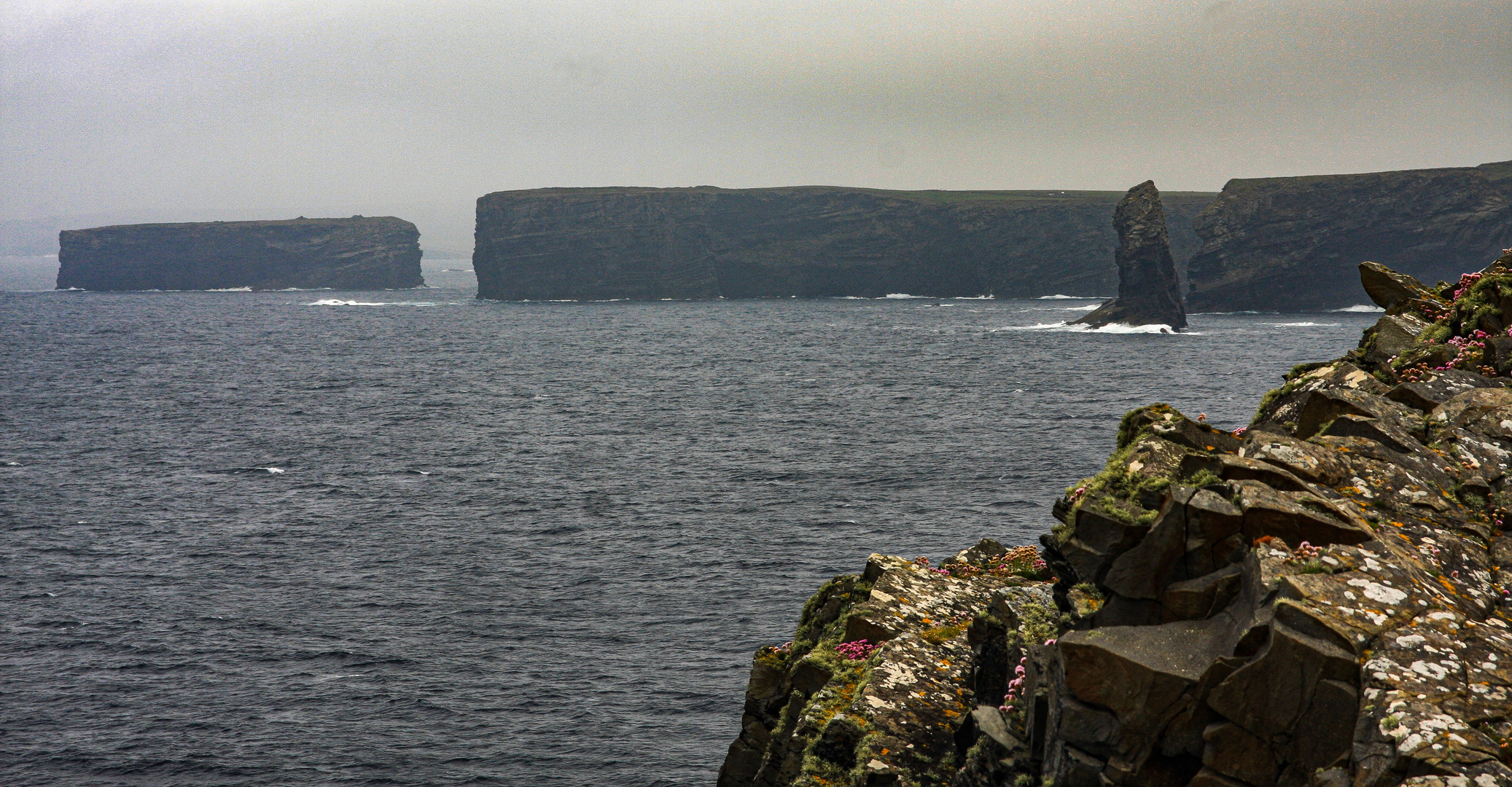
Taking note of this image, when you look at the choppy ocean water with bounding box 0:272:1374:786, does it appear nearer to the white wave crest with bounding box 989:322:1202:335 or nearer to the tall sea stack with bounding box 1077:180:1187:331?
the white wave crest with bounding box 989:322:1202:335

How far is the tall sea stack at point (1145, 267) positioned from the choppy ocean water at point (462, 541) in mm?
58305

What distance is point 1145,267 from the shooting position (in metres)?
171

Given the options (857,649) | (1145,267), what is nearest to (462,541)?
(857,649)

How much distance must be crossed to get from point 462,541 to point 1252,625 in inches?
1768

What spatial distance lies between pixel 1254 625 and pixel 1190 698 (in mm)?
923

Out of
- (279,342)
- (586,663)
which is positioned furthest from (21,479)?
(279,342)

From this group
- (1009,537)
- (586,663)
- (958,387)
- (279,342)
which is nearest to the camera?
(586,663)

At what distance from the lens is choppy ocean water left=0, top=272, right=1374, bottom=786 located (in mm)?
32125

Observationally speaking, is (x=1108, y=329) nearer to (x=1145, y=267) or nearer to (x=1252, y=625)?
(x=1145, y=267)

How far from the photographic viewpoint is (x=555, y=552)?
4828cm

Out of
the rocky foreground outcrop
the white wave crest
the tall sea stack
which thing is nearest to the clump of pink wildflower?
the rocky foreground outcrop

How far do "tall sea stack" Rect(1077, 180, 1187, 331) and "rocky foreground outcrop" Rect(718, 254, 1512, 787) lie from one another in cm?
16224

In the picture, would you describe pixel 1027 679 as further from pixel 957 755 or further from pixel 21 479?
pixel 21 479

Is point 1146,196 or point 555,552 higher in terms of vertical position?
point 1146,196
